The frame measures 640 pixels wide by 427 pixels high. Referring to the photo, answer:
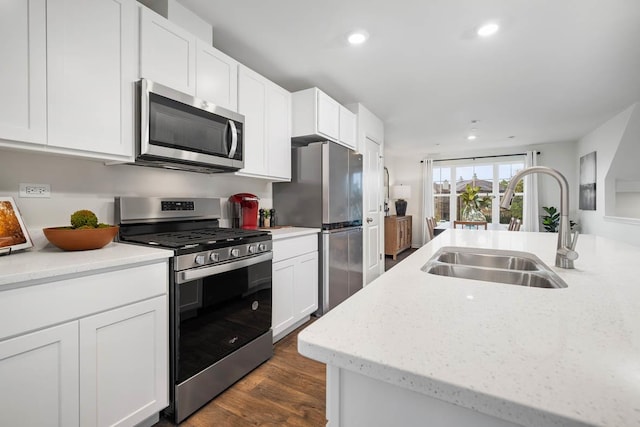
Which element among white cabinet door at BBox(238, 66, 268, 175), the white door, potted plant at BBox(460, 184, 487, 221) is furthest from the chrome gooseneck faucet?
potted plant at BBox(460, 184, 487, 221)

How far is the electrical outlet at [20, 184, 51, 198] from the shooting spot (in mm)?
1485

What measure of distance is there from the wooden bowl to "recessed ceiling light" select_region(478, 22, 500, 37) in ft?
8.96

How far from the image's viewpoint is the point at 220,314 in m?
1.70

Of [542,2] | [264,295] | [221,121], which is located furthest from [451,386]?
[542,2]

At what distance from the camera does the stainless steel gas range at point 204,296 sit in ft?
4.93

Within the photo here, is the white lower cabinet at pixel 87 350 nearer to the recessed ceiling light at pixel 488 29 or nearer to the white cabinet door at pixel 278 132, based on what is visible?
the white cabinet door at pixel 278 132

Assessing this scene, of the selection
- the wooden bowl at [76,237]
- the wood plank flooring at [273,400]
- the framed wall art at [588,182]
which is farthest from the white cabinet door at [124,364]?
the framed wall art at [588,182]

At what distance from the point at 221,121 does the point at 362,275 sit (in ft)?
7.80

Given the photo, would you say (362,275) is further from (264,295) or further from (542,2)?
(542,2)

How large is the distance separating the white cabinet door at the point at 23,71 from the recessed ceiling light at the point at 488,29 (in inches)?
101

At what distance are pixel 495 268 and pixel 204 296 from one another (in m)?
1.56

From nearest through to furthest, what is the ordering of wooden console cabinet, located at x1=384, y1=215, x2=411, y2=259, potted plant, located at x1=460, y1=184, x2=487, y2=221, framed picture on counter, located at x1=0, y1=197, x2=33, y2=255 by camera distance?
framed picture on counter, located at x1=0, y1=197, x2=33, y2=255, wooden console cabinet, located at x1=384, y1=215, x2=411, y2=259, potted plant, located at x1=460, y1=184, x2=487, y2=221

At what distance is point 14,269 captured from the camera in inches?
41.4

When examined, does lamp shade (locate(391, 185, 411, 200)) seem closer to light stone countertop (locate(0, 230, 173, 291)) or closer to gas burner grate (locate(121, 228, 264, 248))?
gas burner grate (locate(121, 228, 264, 248))
